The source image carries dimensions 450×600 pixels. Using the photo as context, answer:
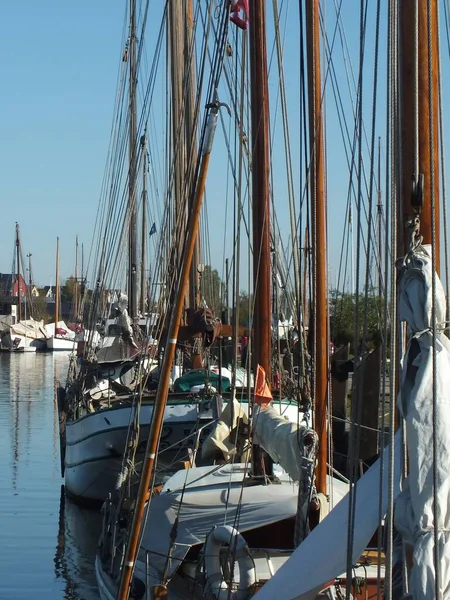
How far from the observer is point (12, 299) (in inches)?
4382

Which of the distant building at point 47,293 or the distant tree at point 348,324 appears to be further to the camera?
the distant building at point 47,293

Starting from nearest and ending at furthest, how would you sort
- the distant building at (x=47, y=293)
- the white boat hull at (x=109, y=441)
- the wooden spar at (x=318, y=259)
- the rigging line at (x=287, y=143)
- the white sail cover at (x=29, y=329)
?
the wooden spar at (x=318, y=259) < the rigging line at (x=287, y=143) < the white boat hull at (x=109, y=441) < the white sail cover at (x=29, y=329) < the distant building at (x=47, y=293)

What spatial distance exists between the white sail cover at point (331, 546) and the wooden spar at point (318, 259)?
311cm

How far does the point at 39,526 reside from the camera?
19078 millimetres

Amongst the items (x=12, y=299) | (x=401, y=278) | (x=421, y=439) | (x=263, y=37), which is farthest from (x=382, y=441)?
(x=12, y=299)

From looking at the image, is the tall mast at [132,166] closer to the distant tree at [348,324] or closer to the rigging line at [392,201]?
the distant tree at [348,324]

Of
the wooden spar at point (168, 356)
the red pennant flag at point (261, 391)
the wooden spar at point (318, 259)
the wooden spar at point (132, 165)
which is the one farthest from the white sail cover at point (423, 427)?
the wooden spar at point (132, 165)

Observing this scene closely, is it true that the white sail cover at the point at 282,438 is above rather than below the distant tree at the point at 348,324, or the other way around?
below

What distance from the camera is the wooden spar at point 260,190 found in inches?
475

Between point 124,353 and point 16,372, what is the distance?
143 ft

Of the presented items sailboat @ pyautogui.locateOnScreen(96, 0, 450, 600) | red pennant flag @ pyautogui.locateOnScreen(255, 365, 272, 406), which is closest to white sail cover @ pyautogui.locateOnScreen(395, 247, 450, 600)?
sailboat @ pyautogui.locateOnScreen(96, 0, 450, 600)

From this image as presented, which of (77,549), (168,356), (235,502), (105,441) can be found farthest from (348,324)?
(168,356)

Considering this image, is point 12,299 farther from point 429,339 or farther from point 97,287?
point 429,339

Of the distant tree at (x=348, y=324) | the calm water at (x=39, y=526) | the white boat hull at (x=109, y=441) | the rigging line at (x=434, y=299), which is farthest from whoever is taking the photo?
the distant tree at (x=348, y=324)
